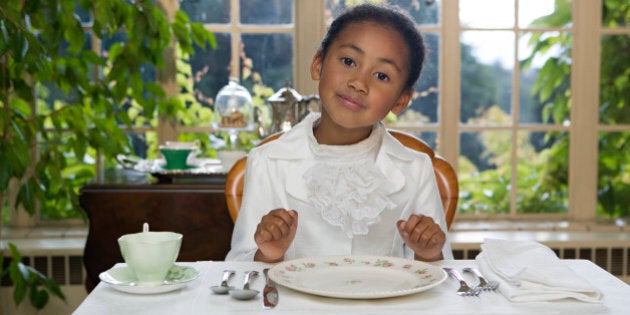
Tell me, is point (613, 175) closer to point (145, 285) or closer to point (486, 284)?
point (486, 284)

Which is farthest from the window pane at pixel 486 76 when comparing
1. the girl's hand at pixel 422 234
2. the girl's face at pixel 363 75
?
the girl's hand at pixel 422 234

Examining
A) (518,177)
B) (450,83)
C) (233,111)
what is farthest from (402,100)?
(518,177)

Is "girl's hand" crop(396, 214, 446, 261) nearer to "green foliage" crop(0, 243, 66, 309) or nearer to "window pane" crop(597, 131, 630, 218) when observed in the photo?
"green foliage" crop(0, 243, 66, 309)

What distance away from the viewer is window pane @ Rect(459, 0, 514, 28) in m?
3.45

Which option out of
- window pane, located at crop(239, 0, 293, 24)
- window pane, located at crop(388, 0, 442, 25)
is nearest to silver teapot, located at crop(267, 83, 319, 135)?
window pane, located at crop(239, 0, 293, 24)

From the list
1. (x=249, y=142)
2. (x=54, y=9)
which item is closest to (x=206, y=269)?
(x=54, y=9)

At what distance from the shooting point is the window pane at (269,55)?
3.45 meters

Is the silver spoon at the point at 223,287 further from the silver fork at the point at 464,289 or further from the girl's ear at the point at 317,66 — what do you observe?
the girl's ear at the point at 317,66

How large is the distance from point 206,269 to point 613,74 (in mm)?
2542

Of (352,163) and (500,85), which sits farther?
(500,85)

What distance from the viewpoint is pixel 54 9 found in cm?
284

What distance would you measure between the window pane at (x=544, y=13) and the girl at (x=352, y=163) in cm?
180

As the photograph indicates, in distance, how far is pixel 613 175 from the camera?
353cm

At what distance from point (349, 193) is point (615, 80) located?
2193 mm
